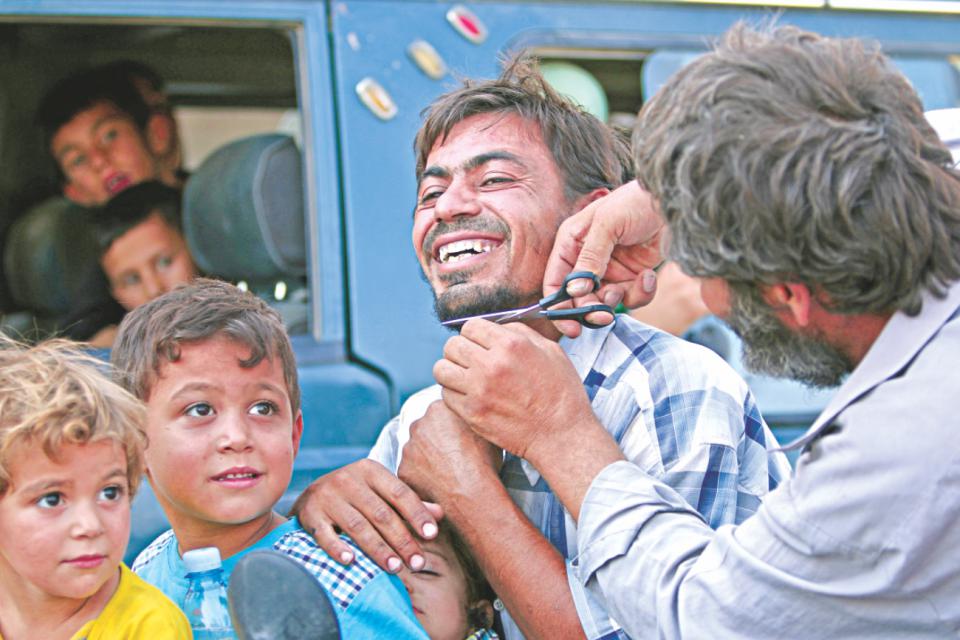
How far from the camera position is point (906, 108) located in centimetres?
168

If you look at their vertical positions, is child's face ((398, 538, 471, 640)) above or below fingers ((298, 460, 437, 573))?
below

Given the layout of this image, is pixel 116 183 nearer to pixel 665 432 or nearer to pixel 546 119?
pixel 546 119

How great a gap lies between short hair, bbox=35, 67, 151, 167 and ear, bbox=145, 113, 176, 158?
4cm

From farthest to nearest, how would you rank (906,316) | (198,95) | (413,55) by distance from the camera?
(198,95), (413,55), (906,316)

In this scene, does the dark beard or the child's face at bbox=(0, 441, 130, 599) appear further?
the dark beard

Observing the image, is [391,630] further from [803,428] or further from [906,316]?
[803,428]

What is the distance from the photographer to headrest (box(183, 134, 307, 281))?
10.3ft

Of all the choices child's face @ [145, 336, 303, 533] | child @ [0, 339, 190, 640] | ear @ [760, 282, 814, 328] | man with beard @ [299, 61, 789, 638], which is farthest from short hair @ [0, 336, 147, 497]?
ear @ [760, 282, 814, 328]

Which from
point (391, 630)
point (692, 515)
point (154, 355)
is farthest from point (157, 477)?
point (692, 515)

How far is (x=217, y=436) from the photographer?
2.10 meters

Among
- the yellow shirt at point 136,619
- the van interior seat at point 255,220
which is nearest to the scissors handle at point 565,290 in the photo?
the yellow shirt at point 136,619

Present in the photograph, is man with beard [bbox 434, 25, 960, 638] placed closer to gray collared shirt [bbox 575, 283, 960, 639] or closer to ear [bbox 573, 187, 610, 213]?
gray collared shirt [bbox 575, 283, 960, 639]

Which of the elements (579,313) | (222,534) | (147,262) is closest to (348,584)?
(222,534)

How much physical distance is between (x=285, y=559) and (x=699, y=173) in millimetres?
748
